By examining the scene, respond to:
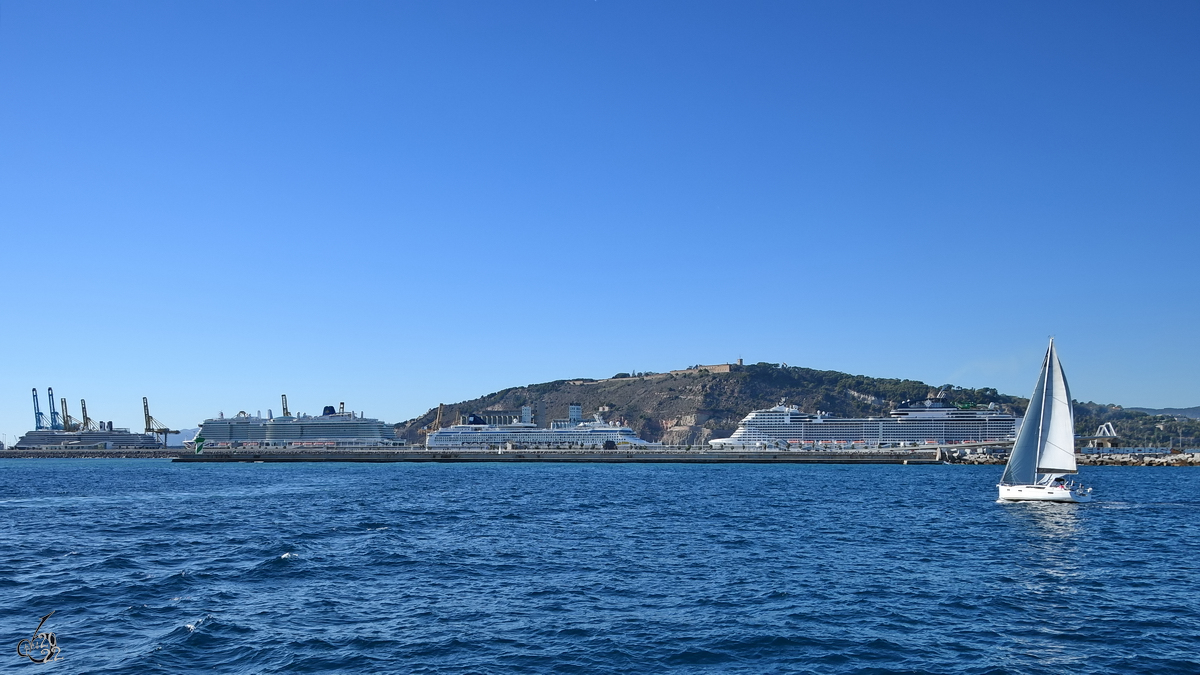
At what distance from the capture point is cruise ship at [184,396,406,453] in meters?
174

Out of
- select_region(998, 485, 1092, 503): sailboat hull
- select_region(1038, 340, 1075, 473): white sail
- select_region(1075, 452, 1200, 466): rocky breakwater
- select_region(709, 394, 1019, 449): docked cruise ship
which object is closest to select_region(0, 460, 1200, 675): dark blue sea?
select_region(998, 485, 1092, 503): sailboat hull

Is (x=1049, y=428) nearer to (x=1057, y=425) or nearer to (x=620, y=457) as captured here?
(x=1057, y=425)

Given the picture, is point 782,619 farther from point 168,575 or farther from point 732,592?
point 168,575

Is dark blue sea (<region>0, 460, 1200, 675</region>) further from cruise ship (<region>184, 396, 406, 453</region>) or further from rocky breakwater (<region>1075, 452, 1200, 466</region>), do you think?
cruise ship (<region>184, 396, 406, 453</region>)

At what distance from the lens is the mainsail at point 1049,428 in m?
47.3

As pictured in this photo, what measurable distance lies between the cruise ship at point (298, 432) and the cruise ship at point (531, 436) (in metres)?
12.1

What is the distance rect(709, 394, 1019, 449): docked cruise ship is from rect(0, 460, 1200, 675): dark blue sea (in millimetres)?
124478

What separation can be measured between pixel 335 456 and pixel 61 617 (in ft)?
408

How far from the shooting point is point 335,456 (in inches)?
5492

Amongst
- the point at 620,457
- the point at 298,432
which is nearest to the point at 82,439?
the point at 298,432

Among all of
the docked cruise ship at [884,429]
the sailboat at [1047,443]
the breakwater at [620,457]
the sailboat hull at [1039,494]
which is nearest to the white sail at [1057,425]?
the sailboat at [1047,443]

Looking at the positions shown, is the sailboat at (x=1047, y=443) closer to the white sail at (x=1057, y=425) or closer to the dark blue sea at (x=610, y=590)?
the white sail at (x=1057, y=425)

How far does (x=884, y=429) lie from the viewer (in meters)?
168

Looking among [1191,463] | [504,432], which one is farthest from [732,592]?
[504,432]
